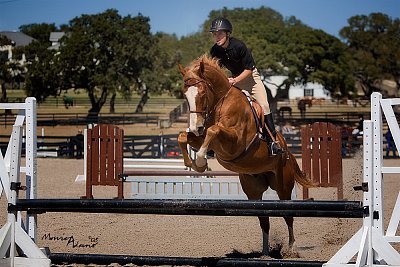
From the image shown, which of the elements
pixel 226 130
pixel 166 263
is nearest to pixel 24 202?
pixel 166 263

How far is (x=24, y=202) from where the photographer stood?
5324 mm

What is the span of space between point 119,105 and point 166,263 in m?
33.5

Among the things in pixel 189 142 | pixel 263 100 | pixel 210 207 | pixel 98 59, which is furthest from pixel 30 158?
pixel 98 59

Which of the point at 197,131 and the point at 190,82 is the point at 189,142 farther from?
the point at 190,82

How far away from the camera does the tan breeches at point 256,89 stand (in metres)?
7.10

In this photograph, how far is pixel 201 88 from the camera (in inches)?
243

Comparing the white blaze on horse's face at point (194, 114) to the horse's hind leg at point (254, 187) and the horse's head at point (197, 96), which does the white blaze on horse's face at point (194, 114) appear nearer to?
the horse's head at point (197, 96)

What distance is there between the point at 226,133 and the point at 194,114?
0.37 m

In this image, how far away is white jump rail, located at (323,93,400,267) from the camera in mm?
4867

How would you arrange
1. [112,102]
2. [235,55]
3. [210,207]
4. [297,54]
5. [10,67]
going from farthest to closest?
[112,102] → [297,54] → [10,67] → [235,55] → [210,207]

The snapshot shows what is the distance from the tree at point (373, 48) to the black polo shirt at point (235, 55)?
112ft

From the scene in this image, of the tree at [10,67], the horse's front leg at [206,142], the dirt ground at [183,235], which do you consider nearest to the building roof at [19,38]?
the tree at [10,67]

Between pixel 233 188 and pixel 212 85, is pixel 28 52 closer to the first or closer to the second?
pixel 233 188

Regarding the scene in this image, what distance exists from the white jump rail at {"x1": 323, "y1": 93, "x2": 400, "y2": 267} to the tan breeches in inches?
85.1
